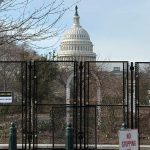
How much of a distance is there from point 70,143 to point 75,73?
11.4ft

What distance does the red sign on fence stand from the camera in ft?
35.8

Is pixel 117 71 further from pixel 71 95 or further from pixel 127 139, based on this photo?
pixel 127 139

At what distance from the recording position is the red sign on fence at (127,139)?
10922 millimetres

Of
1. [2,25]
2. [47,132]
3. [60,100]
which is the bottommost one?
[47,132]

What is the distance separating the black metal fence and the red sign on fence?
529 cm

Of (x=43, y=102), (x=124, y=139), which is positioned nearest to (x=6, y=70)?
(x=43, y=102)

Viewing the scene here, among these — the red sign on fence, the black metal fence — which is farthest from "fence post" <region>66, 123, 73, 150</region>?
the red sign on fence

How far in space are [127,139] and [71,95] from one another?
5.97 m

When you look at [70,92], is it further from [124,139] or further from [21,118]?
[124,139]

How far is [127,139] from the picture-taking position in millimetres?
10969

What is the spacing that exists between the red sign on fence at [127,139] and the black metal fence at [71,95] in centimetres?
529

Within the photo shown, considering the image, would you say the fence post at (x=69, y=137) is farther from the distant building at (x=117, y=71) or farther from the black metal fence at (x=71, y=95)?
the distant building at (x=117, y=71)

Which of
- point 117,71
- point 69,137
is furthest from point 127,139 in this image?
point 117,71

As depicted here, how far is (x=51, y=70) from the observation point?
17125 millimetres
